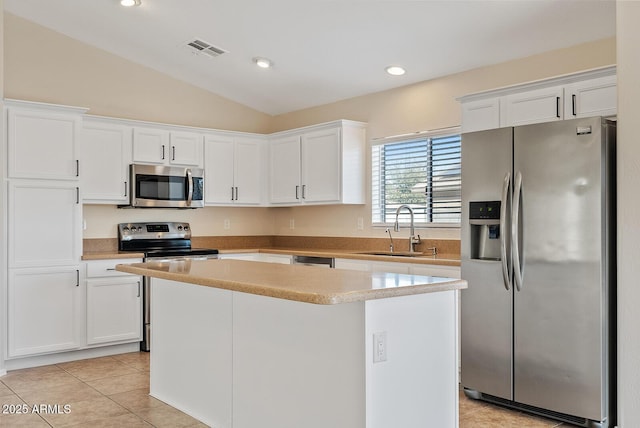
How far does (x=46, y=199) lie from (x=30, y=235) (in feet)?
1.02

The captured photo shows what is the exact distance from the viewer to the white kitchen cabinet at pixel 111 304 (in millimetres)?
4875

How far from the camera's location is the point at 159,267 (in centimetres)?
337

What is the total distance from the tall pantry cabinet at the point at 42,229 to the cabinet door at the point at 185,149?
1.02 m

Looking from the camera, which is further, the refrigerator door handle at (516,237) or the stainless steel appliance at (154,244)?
the stainless steel appliance at (154,244)

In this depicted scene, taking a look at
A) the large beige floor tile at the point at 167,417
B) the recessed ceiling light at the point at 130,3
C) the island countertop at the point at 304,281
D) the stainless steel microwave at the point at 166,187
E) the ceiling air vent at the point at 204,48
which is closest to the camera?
the island countertop at the point at 304,281

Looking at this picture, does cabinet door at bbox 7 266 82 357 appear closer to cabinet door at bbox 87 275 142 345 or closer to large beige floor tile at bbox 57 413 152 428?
cabinet door at bbox 87 275 142 345

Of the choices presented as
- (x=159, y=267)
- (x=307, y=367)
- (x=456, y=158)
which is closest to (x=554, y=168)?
(x=456, y=158)

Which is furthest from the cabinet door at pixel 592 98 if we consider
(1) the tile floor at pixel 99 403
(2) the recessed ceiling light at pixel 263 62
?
(2) the recessed ceiling light at pixel 263 62

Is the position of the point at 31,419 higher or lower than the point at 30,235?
lower

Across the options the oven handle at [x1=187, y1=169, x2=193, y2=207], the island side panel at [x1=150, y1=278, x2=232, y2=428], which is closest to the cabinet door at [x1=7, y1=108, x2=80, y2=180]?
the oven handle at [x1=187, y1=169, x2=193, y2=207]

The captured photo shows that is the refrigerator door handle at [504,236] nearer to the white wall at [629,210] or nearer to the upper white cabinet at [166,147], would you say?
the white wall at [629,210]

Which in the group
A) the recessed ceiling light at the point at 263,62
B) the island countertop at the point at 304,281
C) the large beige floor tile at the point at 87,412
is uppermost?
the recessed ceiling light at the point at 263,62

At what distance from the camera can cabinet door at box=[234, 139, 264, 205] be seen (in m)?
6.16

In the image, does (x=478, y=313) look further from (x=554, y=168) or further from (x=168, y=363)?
(x=168, y=363)
